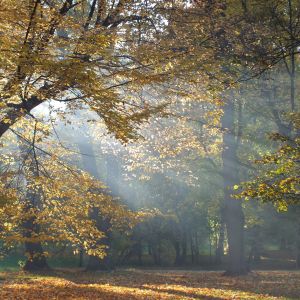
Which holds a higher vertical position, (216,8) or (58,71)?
(216,8)

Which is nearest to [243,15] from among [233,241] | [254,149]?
[233,241]

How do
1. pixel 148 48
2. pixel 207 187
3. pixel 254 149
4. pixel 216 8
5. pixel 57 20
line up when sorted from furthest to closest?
1. pixel 207 187
2. pixel 254 149
3. pixel 216 8
4. pixel 148 48
5. pixel 57 20

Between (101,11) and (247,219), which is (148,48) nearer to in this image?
(101,11)

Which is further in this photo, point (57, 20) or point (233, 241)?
point (233, 241)

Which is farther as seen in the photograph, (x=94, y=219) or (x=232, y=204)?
(x=94, y=219)

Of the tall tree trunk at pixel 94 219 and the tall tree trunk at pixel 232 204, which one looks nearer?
the tall tree trunk at pixel 232 204

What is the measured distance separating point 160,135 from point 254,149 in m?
12.7

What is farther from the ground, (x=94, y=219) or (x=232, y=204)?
(x=232, y=204)

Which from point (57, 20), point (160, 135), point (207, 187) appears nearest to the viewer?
point (57, 20)

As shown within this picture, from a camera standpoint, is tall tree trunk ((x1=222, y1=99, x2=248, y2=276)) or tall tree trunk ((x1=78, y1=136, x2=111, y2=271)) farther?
tall tree trunk ((x1=78, y1=136, x2=111, y2=271))

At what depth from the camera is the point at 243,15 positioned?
9.29m

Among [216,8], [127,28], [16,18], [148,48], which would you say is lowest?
[16,18]

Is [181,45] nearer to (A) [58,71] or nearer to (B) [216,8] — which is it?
(B) [216,8]

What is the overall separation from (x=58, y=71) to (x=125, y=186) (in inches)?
1055
